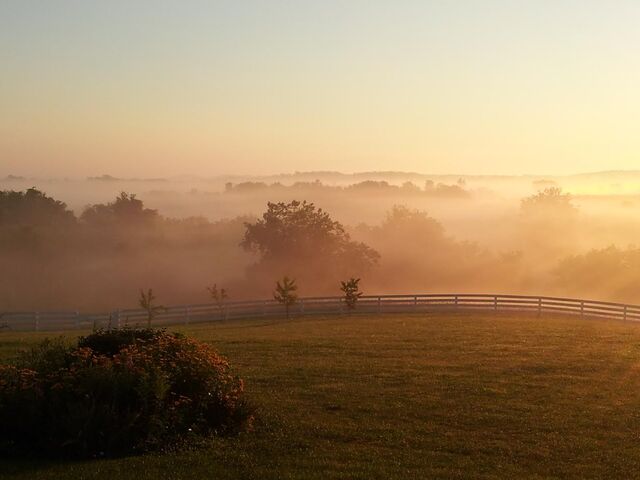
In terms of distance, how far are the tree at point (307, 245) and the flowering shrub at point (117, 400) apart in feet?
199

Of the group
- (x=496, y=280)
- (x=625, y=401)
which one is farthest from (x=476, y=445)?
(x=496, y=280)

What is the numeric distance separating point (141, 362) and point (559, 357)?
1642 cm

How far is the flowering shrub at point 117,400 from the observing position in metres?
14.5

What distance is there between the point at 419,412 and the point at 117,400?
23.2ft

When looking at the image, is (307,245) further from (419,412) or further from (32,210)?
(419,412)

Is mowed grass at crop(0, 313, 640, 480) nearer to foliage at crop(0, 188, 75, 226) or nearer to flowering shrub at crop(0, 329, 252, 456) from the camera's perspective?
flowering shrub at crop(0, 329, 252, 456)

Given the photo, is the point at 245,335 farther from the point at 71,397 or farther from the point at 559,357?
the point at 71,397

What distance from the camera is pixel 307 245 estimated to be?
78.2 m

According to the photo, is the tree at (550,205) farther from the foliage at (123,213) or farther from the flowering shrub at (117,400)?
the flowering shrub at (117,400)

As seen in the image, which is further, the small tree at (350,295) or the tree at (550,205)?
the tree at (550,205)

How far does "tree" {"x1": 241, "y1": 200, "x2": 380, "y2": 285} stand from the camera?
77.9 metres

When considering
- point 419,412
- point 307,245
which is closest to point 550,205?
point 307,245

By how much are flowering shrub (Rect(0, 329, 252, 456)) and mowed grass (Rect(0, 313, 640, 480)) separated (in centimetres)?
65

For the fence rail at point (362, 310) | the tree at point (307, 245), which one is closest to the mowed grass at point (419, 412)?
the fence rail at point (362, 310)
